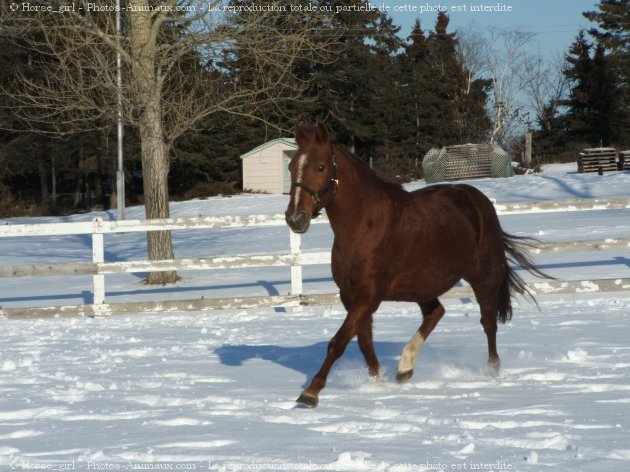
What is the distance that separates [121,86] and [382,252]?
1015cm

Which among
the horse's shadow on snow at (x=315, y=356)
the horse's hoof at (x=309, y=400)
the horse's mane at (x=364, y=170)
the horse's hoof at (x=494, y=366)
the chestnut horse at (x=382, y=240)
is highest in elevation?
the horse's mane at (x=364, y=170)

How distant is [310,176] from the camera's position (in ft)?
18.1

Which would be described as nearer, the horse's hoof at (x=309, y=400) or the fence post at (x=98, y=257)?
A: the horse's hoof at (x=309, y=400)

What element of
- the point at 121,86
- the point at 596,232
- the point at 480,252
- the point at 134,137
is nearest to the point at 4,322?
the point at 121,86

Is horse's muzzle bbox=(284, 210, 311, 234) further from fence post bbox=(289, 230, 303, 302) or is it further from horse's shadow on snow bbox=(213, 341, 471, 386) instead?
fence post bbox=(289, 230, 303, 302)

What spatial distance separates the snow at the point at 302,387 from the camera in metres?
4.18

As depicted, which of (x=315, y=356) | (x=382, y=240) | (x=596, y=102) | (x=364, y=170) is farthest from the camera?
(x=596, y=102)

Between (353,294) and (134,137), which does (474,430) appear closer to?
(353,294)


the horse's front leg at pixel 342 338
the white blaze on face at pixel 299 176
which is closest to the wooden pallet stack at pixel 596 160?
the horse's front leg at pixel 342 338

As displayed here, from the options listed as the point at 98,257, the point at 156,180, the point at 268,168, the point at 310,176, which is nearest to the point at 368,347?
the point at 310,176

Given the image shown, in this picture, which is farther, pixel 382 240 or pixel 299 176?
pixel 382 240

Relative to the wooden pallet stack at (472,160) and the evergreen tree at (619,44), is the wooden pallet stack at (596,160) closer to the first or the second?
the wooden pallet stack at (472,160)

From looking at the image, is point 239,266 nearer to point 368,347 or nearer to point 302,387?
point 302,387

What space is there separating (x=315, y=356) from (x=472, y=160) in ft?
97.9
